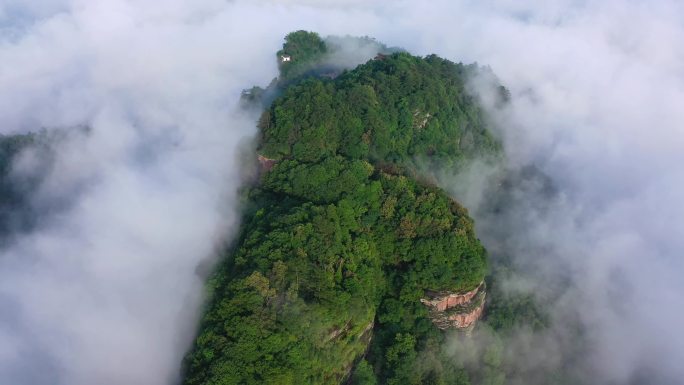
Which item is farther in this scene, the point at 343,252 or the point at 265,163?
the point at 265,163

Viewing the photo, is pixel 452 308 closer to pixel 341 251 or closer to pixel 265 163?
pixel 341 251

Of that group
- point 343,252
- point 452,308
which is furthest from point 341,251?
point 452,308

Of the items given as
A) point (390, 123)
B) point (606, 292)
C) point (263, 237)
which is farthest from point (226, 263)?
point (606, 292)

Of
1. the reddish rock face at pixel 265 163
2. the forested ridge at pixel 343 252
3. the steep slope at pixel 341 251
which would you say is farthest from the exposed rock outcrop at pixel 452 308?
the reddish rock face at pixel 265 163

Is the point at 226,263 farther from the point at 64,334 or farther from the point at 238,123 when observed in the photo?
the point at 238,123

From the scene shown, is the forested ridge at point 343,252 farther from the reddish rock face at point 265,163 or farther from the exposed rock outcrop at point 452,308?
the exposed rock outcrop at point 452,308

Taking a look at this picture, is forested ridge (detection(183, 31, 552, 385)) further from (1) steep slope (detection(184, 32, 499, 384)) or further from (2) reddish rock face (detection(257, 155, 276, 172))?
(2) reddish rock face (detection(257, 155, 276, 172))
